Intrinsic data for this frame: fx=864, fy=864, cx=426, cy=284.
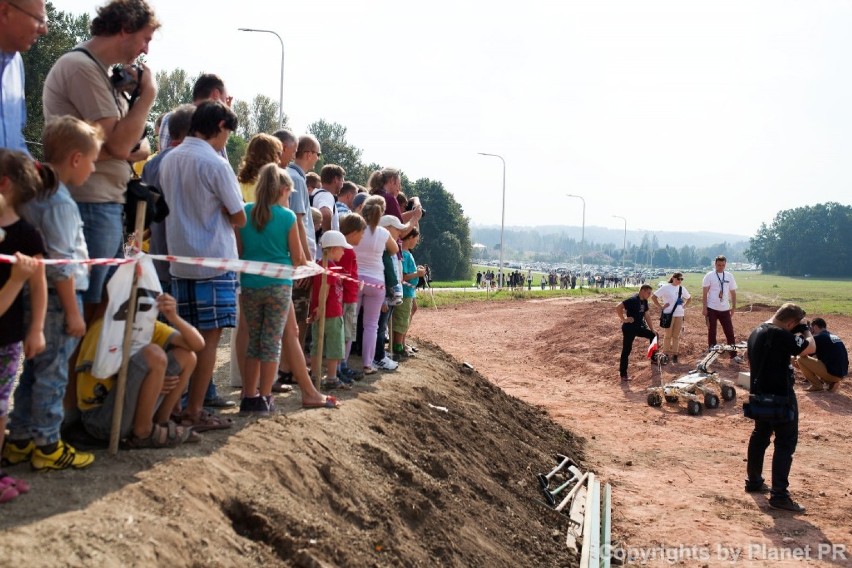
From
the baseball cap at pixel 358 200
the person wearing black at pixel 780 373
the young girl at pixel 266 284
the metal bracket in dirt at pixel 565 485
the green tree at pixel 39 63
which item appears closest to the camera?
the young girl at pixel 266 284

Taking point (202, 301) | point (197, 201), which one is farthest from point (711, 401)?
point (197, 201)

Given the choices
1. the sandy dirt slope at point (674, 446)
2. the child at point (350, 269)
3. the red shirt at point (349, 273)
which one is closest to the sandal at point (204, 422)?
the child at point (350, 269)

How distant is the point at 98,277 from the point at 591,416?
37.3 feet

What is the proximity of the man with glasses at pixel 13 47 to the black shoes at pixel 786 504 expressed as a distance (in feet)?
27.6

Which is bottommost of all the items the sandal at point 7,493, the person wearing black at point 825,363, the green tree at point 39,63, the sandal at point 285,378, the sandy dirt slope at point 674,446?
the sandy dirt slope at point 674,446

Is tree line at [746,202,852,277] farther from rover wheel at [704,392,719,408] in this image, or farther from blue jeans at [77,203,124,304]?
blue jeans at [77,203,124,304]

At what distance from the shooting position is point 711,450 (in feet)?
41.6

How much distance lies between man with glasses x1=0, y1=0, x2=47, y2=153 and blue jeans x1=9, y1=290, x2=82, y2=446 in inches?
39.5

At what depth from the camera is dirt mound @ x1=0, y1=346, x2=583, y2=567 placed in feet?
13.4

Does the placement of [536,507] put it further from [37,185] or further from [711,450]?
[37,185]

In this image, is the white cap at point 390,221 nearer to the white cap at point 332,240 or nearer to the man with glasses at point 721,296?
the white cap at point 332,240

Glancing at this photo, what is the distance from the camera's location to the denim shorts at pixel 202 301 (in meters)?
6.09

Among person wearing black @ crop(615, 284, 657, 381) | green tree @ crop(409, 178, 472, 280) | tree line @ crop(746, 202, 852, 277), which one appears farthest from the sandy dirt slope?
tree line @ crop(746, 202, 852, 277)

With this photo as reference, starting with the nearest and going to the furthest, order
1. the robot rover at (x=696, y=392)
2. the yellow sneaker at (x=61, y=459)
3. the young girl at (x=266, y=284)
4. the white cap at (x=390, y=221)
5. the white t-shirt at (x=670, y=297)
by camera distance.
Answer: the yellow sneaker at (x=61, y=459)
the young girl at (x=266, y=284)
the white cap at (x=390, y=221)
the robot rover at (x=696, y=392)
the white t-shirt at (x=670, y=297)
